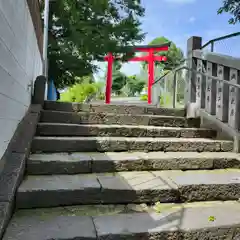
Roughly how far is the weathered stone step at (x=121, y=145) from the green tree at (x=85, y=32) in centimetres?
721

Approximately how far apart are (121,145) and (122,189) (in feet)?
3.31

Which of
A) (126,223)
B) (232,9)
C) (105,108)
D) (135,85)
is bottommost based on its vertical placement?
(126,223)

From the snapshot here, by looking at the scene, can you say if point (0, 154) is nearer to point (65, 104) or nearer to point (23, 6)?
point (23, 6)

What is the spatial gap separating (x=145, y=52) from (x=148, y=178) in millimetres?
12200

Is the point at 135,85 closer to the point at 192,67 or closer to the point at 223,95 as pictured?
the point at 192,67

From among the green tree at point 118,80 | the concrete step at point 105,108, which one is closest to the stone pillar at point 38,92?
the concrete step at point 105,108

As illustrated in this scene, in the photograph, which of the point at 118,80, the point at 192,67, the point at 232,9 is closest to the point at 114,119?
the point at 192,67

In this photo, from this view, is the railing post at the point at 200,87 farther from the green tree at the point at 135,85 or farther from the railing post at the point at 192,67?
the green tree at the point at 135,85

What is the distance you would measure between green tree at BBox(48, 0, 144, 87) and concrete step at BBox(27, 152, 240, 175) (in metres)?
7.54

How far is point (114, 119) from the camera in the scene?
3.92 meters

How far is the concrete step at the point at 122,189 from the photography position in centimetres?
208

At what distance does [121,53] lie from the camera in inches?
428

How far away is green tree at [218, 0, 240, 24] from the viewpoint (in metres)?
6.06

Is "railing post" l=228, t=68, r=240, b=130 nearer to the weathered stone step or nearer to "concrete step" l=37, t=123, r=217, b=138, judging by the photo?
the weathered stone step
